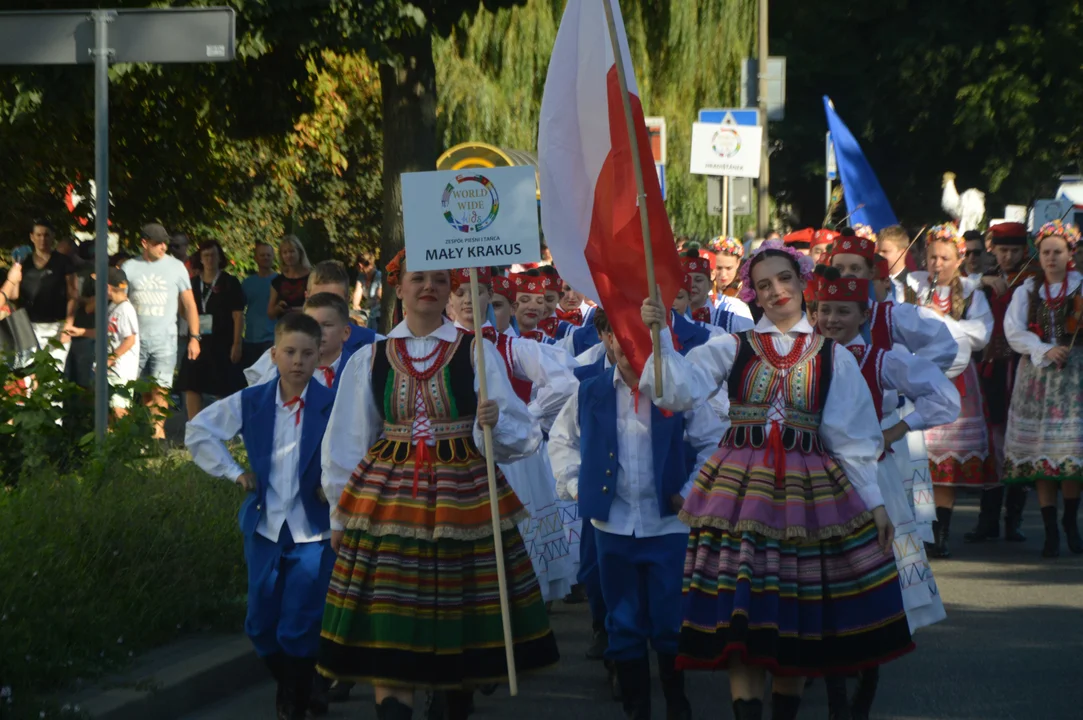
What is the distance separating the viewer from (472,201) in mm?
6105

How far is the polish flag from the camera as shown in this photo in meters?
6.34

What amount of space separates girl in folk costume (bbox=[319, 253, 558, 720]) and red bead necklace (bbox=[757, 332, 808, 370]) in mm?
835

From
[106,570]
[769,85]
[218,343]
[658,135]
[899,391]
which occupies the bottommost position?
[106,570]

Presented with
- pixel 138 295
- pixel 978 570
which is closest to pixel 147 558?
pixel 978 570

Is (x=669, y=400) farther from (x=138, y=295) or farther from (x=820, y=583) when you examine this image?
(x=138, y=295)

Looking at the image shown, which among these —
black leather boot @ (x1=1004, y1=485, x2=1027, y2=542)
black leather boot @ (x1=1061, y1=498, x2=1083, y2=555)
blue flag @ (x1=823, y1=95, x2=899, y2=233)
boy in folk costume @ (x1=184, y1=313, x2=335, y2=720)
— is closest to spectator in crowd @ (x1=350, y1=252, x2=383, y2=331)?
blue flag @ (x1=823, y1=95, x2=899, y2=233)

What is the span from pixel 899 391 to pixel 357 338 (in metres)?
2.38

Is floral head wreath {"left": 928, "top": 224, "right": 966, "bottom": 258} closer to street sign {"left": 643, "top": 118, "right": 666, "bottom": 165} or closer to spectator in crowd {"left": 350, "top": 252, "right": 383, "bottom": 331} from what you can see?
street sign {"left": 643, "top": 118, "right": 666, "bottom": 165}

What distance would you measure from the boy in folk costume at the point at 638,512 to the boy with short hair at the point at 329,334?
117cm

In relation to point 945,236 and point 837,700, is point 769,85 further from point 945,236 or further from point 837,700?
point 837,700

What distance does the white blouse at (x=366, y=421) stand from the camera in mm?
5867

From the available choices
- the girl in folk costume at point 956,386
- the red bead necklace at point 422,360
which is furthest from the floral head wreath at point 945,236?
the red bead necklace at point 422,360

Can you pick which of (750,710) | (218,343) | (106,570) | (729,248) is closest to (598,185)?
(750,710)

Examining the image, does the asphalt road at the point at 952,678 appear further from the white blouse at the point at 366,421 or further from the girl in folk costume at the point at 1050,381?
the girl in folk costume at the point at 1050,381
